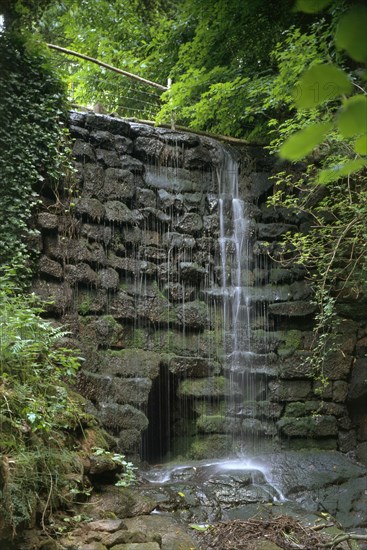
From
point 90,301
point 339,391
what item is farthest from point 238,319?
point 90,301

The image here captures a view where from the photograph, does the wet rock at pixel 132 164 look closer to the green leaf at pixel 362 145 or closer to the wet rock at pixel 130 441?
the wet rock at pixel 130 441

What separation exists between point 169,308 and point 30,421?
3.76 m

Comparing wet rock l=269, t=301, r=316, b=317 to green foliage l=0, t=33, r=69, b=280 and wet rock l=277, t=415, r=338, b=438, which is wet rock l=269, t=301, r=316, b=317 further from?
green foliage l=0, t=33, r=69, b=280

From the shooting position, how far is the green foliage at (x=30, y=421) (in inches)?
112

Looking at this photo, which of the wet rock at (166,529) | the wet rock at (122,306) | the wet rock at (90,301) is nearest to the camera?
the wet rock at (166,529)

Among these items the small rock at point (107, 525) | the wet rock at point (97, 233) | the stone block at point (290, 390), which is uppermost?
the wet rock at point (97, 233)

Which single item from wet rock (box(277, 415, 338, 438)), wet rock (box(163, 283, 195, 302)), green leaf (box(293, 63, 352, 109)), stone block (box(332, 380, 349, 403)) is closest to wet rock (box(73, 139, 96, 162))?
wet rock (box(163, 283, 195, 302))

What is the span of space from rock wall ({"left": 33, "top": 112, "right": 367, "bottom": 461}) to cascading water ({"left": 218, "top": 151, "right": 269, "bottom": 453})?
4 centimetres

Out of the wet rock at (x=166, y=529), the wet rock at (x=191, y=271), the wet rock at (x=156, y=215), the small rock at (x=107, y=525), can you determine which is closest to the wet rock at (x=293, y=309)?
the wet rock at (x=191, y=271)

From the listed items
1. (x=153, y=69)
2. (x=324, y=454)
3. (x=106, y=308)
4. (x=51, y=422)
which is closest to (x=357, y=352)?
(x=324, y=454)

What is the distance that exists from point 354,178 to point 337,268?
4.12 feet

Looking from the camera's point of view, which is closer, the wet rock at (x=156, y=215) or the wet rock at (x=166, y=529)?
the wet rock at (x=166, y=529)

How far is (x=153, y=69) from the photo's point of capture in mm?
8234

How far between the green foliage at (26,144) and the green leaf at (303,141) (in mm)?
4715
